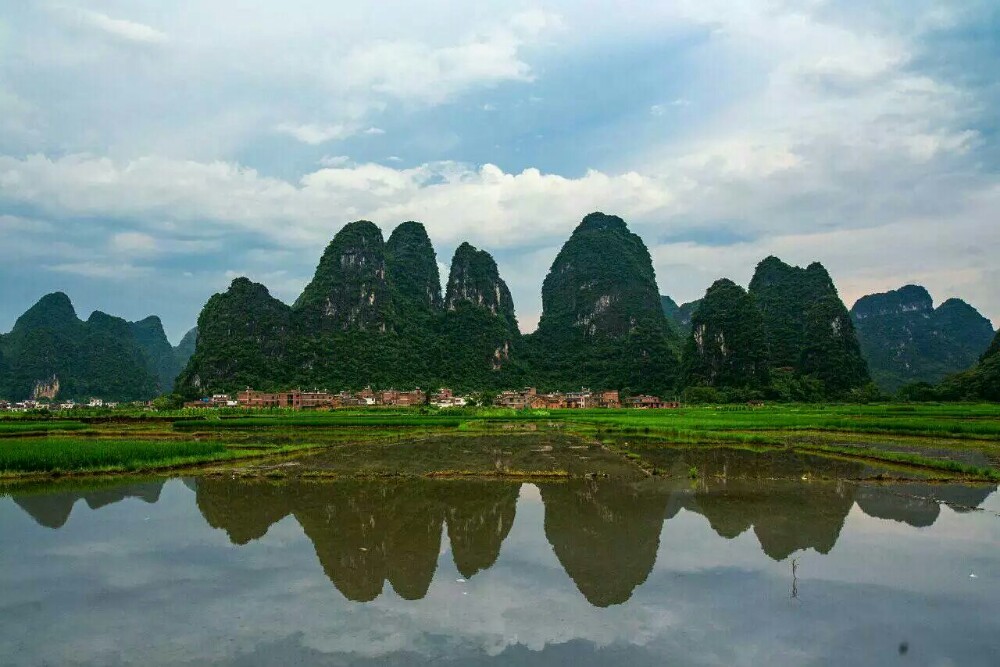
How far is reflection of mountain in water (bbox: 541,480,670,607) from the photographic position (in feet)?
25.4

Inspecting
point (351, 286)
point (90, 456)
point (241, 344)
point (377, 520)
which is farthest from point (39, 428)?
point (351, 286)

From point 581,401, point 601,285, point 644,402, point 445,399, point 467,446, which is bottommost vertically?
point 644,402

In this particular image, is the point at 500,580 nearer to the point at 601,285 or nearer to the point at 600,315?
the point at 600,315

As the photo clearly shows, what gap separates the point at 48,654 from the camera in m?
5.46

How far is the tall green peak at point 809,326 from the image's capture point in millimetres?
75438

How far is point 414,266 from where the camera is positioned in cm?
10888

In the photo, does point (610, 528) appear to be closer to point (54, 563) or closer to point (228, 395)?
point (54, 563)

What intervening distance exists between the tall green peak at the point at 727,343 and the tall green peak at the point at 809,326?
6.76 metres

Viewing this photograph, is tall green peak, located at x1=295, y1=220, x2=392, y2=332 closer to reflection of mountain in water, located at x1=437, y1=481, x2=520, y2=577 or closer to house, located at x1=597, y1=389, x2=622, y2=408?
house, located at x1=597, y1=389, x2=622, y2=408

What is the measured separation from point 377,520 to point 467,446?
14.0m

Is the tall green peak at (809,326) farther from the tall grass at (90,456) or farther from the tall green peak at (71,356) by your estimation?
the tall green peak at (71,356)

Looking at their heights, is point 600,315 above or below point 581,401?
above

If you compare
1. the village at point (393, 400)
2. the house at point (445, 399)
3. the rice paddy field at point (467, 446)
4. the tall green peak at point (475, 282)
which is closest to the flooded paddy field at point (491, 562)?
the rice paddy field at point (467, 446)

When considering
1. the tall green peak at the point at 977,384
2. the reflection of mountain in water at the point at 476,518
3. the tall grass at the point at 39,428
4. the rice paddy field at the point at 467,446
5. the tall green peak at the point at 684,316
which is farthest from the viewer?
the tall green peak at the point at 684,316
